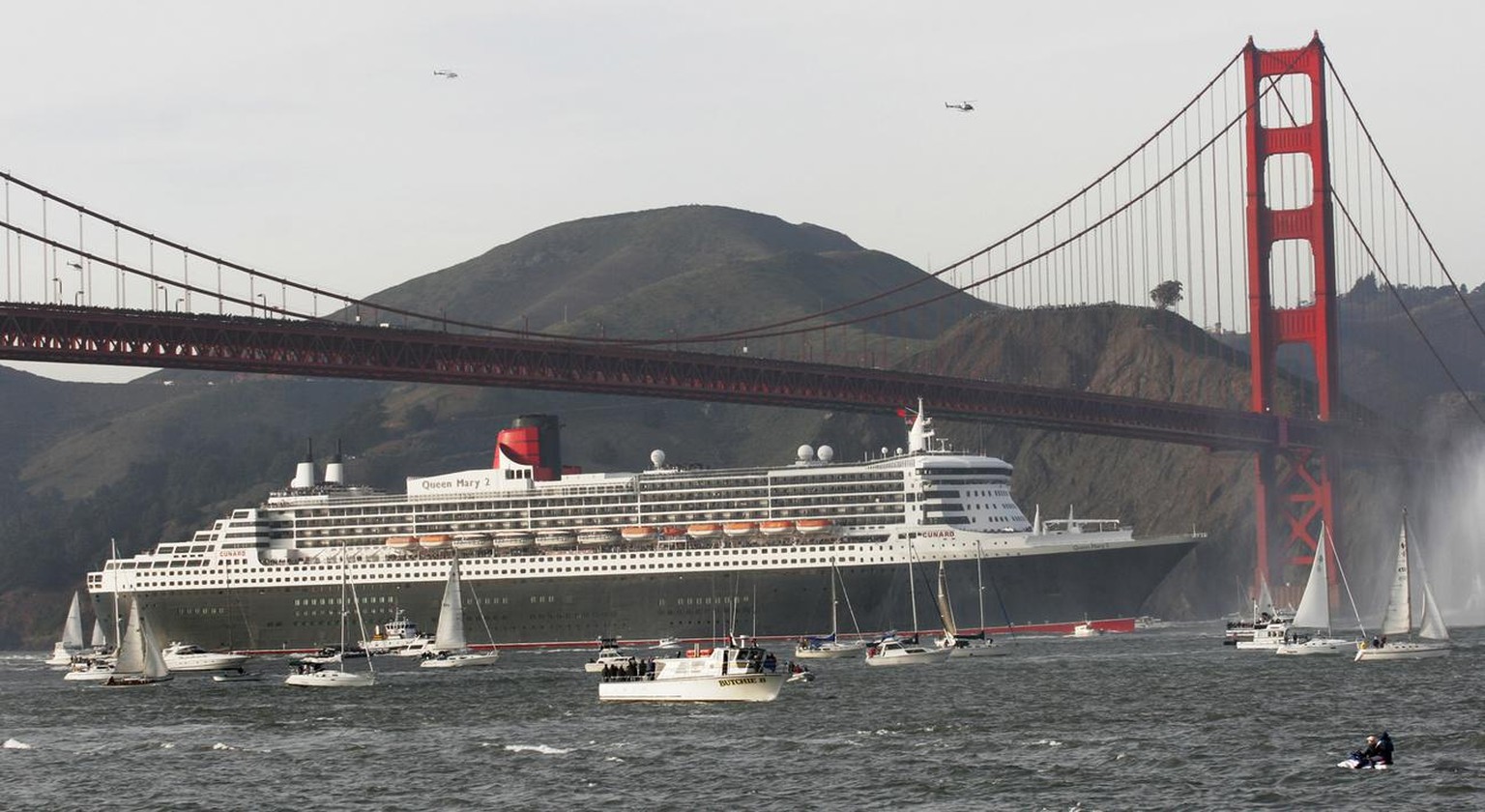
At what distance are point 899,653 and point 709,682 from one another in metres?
18.5

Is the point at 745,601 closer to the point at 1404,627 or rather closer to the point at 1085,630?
the point at 1085,630

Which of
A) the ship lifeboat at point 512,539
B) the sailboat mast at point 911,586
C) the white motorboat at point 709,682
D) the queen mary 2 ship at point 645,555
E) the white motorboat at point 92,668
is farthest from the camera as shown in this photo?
the ship lifeboat at point 512,539

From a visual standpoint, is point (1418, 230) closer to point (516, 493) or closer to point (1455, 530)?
point (1455, 530)

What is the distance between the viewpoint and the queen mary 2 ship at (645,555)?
9750 cm

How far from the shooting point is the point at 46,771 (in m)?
50.6

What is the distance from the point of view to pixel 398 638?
325 feet

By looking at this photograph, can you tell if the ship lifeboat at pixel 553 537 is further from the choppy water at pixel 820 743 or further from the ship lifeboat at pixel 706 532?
the choppy water at pixel 820 743

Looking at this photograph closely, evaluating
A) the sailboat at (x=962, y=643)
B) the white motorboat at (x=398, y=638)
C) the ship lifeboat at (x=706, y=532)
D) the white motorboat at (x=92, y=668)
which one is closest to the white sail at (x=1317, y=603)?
the sailboat at (x=962, y=643)

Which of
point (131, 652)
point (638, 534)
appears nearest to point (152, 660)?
point (131, 652)

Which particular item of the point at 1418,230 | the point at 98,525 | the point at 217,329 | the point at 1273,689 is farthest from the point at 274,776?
the point at 98,525

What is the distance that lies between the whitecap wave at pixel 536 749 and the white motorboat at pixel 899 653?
27485 millimetres

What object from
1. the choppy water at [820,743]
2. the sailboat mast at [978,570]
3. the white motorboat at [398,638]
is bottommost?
the choppy water at [820,743]

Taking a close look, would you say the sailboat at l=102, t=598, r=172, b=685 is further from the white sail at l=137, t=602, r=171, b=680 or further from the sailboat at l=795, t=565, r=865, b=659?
the sailboat at l=795, t=565, r=865, b=659

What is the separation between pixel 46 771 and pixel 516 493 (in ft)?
186
